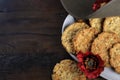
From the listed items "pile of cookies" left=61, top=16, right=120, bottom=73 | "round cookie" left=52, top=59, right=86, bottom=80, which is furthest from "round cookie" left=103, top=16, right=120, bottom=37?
"round cookie" left=52, top=59, right=86, bottom=80

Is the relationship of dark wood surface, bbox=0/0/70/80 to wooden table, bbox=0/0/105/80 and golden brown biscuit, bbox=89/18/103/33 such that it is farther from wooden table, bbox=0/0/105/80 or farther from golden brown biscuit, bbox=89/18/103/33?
golden brown biscuit, bbox=89/18/103/33

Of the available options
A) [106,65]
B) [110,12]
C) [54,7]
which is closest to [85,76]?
[106,65]

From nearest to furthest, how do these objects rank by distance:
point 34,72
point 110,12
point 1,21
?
point 110,12 < point 34,72 < point 1,21

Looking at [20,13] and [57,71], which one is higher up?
[20,13]

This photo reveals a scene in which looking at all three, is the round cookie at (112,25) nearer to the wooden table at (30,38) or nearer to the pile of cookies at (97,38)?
the pile of cookies at (97,38)

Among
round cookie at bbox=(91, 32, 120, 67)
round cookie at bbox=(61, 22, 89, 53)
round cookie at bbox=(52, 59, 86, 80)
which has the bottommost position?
round cookie at bbox=(52, 59, 86, 80)

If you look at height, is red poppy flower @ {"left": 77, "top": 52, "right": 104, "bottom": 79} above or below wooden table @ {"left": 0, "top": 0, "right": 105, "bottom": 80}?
below

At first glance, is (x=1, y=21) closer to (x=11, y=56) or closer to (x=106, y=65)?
(x=11, y=56)
